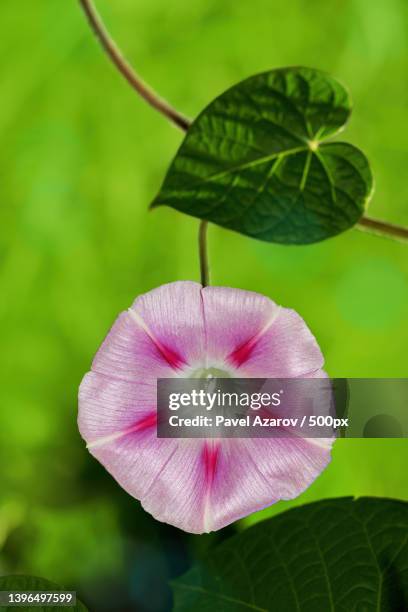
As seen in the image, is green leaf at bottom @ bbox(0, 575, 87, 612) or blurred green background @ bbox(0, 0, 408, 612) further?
blurred green background @ bbox(0, 0, 408, 612)

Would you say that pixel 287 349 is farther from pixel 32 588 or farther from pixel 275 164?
pixel 32 588

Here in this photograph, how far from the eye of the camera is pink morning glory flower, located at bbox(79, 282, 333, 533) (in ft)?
1.60

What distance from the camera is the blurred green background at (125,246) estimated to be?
709 mm

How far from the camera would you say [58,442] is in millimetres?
721

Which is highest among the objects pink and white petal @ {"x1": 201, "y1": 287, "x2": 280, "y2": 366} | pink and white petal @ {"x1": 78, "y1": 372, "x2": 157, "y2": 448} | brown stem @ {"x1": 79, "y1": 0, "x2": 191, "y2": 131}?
brown stem @ {"x1": 79, "y1": 0, "x2": 191, "y2": 131}

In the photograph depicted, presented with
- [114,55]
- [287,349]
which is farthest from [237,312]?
[114,55]

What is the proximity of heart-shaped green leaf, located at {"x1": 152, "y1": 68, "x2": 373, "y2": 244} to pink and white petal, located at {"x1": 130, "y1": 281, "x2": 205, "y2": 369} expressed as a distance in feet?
0.19

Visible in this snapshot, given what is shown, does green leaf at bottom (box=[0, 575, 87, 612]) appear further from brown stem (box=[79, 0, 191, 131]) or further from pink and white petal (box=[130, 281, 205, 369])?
brown stem (box=[79, 0, 191, 131])

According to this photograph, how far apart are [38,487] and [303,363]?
339 mm

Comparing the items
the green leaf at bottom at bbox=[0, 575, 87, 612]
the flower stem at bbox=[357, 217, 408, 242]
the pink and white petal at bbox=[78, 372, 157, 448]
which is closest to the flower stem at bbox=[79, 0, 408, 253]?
the flower stem at bbox=[357, 217, 408, 242]

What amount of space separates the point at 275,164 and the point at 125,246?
266mm

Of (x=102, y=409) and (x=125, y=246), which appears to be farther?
(x=125, y=246)

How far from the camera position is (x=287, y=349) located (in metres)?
0.49

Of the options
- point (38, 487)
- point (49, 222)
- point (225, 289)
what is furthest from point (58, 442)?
point (225, 289)
